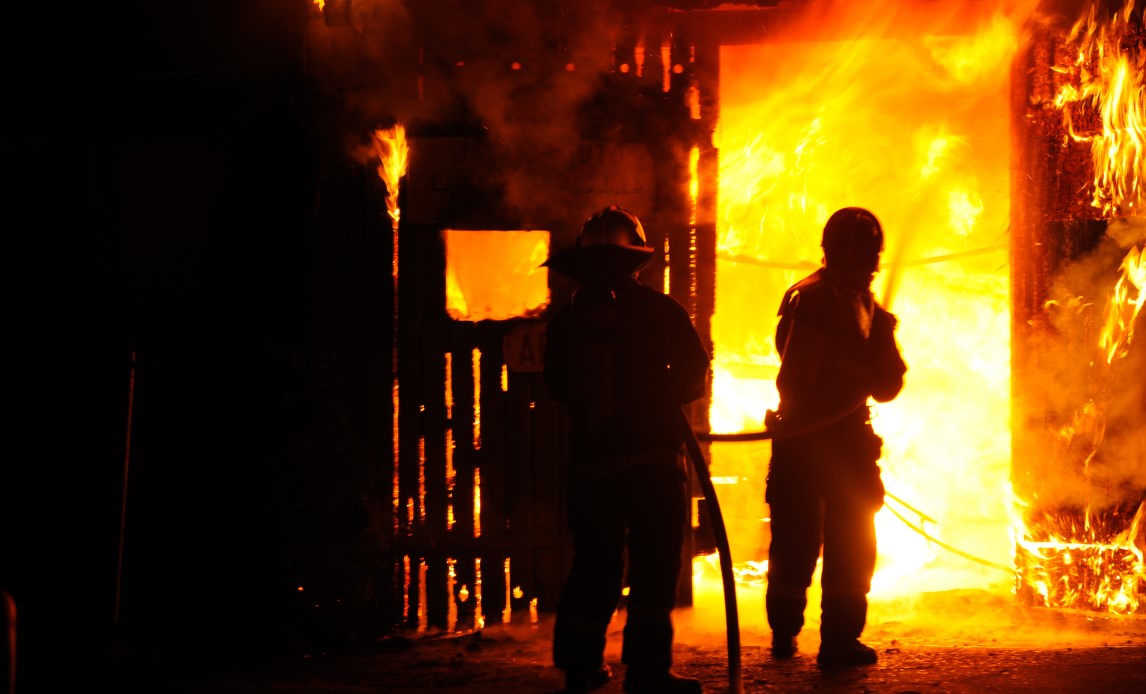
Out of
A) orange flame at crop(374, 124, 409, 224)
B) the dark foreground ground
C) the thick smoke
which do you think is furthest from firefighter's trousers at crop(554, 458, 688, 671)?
orange flame at crop(374, 124, 409, 224)

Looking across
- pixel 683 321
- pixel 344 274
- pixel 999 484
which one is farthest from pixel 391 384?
pixel 999 484

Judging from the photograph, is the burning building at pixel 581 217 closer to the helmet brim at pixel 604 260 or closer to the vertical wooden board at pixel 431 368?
the vertical wooden board at pixel 431 368

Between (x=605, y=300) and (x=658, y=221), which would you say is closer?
(x=605, y=300)

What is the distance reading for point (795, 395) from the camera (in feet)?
17.4

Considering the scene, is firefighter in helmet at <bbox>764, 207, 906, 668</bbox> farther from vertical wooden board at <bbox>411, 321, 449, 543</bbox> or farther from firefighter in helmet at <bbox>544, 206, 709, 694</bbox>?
vertical wooden board at <bbox>411, 321, 449, 543</bbox>

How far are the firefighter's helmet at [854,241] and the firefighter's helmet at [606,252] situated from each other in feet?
3.75

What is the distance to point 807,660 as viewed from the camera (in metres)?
5.32

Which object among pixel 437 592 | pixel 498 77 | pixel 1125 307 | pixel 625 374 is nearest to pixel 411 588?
pixel 437 592

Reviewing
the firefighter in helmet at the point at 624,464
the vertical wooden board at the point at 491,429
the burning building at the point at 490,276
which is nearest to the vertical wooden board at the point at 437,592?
the burning building at the point at 490,276

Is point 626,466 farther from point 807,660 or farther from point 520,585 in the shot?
point 520,585

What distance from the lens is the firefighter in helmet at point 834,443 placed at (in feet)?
16.9

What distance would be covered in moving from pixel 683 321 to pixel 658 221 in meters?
1.78

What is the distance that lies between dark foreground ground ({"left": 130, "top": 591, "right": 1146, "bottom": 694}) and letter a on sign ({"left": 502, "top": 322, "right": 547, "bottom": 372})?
5.65ft

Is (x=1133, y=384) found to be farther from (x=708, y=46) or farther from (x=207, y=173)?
(x=207, y=173)
